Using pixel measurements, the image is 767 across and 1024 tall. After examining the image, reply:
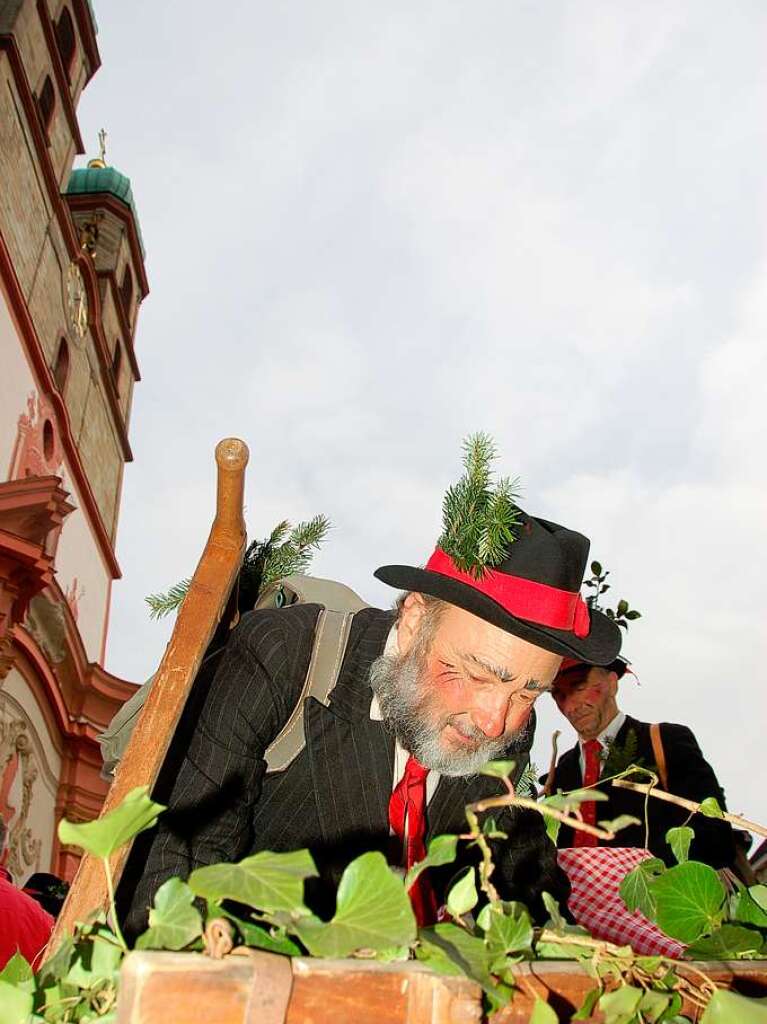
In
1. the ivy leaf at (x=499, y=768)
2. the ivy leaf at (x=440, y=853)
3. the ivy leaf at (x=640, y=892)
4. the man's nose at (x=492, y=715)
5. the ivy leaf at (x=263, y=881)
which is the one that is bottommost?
the ivy leaf at (x=263, y=881)

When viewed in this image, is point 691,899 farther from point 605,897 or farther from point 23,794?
point 23,794

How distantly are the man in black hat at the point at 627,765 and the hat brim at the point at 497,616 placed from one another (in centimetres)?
83

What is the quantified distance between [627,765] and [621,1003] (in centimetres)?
241

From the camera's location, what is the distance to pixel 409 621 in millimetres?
2336

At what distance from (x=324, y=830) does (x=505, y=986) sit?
4.62 ft

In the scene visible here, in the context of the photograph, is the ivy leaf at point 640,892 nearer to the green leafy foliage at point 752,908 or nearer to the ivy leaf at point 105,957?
the green leafy foliage at point 752,908

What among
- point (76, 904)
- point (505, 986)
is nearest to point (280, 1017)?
point (505, 986)

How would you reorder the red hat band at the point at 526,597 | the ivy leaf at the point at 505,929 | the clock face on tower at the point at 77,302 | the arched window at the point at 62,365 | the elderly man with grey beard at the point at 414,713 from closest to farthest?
the ivy leaf at the point at 505,929
the elderly man with grey beard at the point at 414,713
the red hat band at the point at 526,597
the arched window at the point at 62,365
the clock face on tower at the point at 77,302

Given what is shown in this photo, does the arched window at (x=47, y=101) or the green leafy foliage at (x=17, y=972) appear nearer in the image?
the green leafy foliage at (x=17, y=972)

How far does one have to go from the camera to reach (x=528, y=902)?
1890 millimetres

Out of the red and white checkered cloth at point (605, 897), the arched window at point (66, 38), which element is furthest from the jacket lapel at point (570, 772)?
the arched window at point (66, 38)

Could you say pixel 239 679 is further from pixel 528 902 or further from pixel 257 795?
pixel 528 902

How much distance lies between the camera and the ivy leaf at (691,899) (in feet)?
3.50

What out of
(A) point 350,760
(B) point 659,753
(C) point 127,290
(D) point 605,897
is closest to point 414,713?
(A) point 350,760
